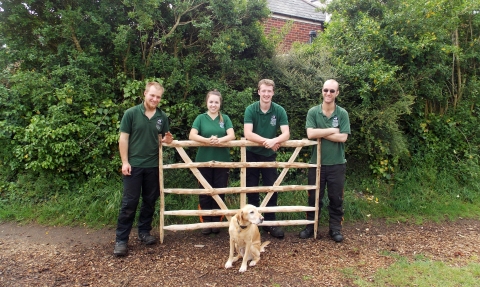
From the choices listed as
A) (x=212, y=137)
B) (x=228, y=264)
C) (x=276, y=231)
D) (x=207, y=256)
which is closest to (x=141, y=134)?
(x=212, y=137)

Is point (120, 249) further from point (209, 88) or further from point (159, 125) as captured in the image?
point (209, 88)

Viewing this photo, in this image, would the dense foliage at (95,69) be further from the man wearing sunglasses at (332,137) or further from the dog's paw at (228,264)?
the dog's paw at (228,264)

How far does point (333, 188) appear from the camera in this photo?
4.70 m

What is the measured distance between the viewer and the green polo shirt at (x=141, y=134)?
4.16 m

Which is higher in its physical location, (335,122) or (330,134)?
(335,122)

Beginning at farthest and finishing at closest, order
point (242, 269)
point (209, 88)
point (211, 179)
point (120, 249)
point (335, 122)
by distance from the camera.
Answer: point (209, 88) → point (211, 179) → point (335, 122) → point (120, 249) → point (242, 269)

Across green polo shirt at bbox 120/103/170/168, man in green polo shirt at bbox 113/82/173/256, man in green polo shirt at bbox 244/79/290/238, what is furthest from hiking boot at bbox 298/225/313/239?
green polo shirt at bbox 120/103/170/168

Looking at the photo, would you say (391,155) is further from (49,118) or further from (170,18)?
(49,118)

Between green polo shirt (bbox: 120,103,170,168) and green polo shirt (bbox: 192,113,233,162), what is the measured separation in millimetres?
548

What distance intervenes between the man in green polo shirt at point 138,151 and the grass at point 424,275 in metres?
2.85

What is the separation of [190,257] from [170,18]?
4.20 meters

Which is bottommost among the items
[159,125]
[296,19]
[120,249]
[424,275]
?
[424,275]

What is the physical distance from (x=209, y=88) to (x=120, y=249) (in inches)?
122

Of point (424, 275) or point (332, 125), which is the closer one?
point (424, 275)
